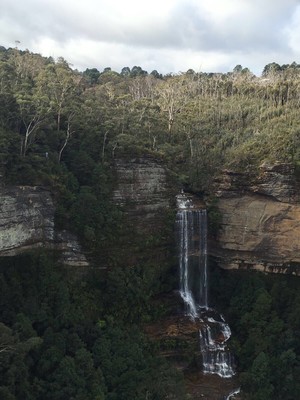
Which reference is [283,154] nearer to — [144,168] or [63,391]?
[144,168]

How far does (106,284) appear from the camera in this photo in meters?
23.0

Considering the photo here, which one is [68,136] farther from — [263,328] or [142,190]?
[263,328]

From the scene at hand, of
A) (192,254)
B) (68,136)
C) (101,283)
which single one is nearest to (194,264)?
Answer: (192,254)

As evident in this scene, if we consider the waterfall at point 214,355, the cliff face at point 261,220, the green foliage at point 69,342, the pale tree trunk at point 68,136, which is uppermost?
the pale tree trunk at point 68,136

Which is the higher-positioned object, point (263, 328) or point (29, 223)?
point (29, 223)

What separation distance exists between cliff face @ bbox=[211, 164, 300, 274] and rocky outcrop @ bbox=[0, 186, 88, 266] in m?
9.53

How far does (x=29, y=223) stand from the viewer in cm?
2042

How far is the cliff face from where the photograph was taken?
2489 cm

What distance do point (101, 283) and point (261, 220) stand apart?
9.75 m

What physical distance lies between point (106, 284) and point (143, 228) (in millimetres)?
3765

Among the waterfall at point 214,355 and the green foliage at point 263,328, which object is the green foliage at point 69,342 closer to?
the waterfall at point 214,355

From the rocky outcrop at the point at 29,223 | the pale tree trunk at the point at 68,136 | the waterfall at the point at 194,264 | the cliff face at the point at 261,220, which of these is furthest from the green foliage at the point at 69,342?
the cliff face at the point at 261,220

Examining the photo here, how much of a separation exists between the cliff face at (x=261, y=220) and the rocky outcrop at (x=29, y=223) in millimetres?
9531

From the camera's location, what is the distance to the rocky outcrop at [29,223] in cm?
1961
